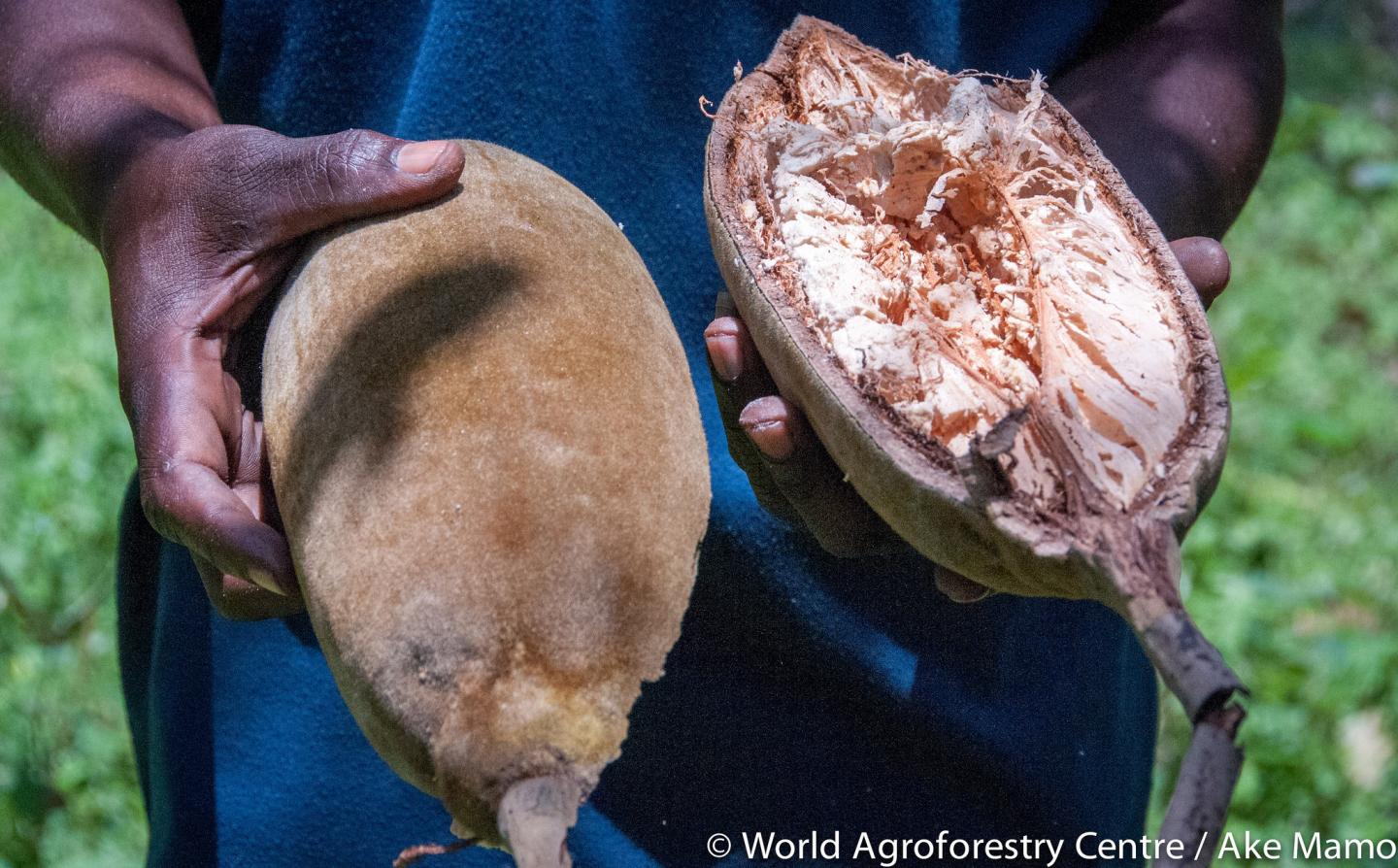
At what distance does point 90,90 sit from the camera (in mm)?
1667

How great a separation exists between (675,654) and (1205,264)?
0.88 meters

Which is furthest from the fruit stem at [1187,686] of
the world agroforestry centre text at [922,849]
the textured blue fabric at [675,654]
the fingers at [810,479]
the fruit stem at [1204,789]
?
the world agroforestry centre text at [922,849]

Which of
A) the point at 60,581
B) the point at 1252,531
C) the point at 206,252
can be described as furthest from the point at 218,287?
the point at 1252,531

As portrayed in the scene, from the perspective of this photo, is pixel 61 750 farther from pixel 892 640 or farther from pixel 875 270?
pixel 875 270

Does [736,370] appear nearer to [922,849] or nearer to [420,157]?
[420,157]

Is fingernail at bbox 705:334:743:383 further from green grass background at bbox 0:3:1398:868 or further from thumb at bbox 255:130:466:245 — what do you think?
green grass background at bbox 0:3:1398:868

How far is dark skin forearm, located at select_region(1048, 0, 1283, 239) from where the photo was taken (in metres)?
1.80

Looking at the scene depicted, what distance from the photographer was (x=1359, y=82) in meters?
6.12

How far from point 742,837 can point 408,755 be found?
76 centimetres

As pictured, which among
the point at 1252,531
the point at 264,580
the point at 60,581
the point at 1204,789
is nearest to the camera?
the point at 1204,789

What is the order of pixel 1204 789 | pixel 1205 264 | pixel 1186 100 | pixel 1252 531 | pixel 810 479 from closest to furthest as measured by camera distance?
1. pixel 1204 789
2. pixel 810 479
3. pixel 1205 264
4. pixel 1186 100
5. pixel 1252 531

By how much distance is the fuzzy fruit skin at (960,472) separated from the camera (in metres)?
1.15

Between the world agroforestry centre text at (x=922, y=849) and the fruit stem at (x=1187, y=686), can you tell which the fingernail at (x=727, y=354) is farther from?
the world agroforestry centre text at (x=922, y=849)

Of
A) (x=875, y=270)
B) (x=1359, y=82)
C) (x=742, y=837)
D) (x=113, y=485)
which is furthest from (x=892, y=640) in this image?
(x=1359, y=82)
